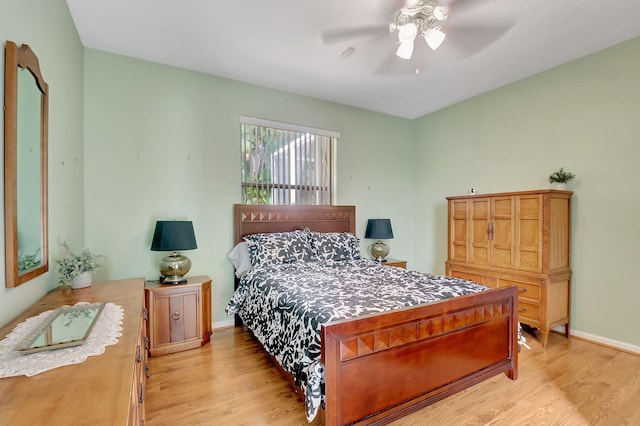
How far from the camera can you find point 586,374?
235 cm

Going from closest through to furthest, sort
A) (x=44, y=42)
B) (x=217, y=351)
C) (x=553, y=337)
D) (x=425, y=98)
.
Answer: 1. (x=44, y=42)
2. (x=217, y=351)
3. (x=553, y=337)
4. (x=425, y=98)

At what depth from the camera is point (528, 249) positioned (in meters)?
3.02

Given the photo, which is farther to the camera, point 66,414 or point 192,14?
point 192,14

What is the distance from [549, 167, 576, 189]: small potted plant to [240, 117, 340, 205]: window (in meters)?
2.47

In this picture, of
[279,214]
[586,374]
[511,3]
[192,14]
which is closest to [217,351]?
[279,214]

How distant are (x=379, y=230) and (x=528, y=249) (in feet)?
5.61

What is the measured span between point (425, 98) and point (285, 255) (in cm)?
281

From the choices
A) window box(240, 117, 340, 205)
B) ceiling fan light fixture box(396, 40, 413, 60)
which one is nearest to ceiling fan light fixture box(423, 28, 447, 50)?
ceiling fan light fixture box(396, 40, 413, 60)

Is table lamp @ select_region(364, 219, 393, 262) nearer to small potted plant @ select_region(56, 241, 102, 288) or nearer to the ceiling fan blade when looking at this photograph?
the ceiling fan blade

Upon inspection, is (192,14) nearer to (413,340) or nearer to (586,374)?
(413,340)

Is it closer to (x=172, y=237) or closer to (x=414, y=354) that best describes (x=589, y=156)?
(x=414, y=354)

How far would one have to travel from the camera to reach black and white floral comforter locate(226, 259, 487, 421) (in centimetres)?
174

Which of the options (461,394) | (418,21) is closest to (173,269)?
(461,394)

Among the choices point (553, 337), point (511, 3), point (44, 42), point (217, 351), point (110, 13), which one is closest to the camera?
point (44, 42)
